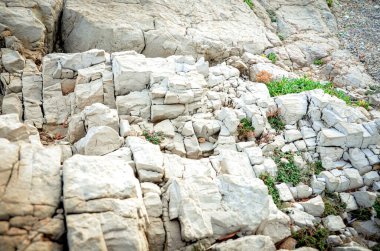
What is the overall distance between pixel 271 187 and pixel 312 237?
1924 millimetres

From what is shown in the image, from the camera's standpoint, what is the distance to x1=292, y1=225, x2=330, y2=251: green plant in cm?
796

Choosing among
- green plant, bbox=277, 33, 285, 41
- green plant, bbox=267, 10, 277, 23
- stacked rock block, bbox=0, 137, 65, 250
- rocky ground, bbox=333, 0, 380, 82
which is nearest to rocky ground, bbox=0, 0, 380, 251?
stacked rock block, bbox=0, 137, 65, 250

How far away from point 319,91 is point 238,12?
8353 millimetres

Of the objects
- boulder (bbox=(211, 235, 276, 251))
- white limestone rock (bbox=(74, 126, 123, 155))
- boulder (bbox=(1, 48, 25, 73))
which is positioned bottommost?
boulder (bbox=(211, 235, 276, 251))

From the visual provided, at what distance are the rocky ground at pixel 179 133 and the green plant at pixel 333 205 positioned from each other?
67 millimetres

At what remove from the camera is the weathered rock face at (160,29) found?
13.8 meters

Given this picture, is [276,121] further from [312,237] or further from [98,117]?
[98,117]

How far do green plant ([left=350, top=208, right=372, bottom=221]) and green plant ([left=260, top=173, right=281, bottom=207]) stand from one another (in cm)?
260

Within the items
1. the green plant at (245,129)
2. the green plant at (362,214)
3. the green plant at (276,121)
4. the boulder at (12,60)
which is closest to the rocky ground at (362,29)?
the green plant at (276,121)

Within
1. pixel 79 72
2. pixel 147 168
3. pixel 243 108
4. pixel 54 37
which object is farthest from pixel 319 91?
pixel 54 37

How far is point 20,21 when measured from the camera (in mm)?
12070

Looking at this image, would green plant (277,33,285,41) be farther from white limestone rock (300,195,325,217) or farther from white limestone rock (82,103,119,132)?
white limestone rock (82,103,119,132)

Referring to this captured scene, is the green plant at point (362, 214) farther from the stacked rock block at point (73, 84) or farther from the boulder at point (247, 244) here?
the stacked rock block at point (73, 84)

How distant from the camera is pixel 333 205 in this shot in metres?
9.25
